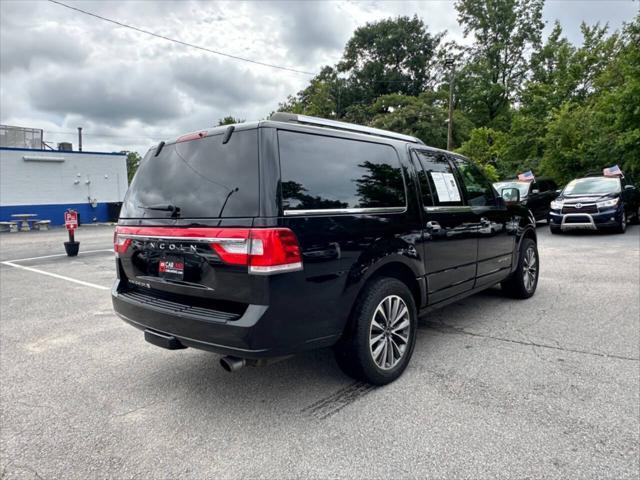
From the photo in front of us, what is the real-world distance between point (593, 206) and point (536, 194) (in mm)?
2830

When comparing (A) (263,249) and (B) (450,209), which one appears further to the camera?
(B) (450,209)

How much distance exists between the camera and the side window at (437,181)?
384 centimetres

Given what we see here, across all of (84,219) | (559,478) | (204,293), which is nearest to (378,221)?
(204,293)

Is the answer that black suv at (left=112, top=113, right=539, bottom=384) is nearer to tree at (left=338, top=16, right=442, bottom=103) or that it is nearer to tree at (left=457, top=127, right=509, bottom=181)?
tree at (left=457, top=127, right=509, bottom=181)

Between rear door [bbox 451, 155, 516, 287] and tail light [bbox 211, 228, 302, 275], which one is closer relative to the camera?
tail light [bbox 211, 228, 302, 275]

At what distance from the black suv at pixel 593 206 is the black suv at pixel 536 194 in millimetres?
1202

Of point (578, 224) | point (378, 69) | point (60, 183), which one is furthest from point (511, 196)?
point (378, 69)

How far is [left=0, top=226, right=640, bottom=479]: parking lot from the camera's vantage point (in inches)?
91.7

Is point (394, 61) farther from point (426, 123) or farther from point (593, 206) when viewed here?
point (593, 206)

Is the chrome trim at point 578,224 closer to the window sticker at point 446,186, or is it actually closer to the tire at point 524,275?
the tire at point 524,275

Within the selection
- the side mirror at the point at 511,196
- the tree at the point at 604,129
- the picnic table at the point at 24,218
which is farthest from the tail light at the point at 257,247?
the picnic table at the point at 24,218

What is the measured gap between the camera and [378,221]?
10.5 feet

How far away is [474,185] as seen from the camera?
15.3 feet

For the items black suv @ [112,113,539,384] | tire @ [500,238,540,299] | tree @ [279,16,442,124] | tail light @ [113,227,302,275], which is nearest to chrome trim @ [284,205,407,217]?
black suv @ [112,113,539,384]
